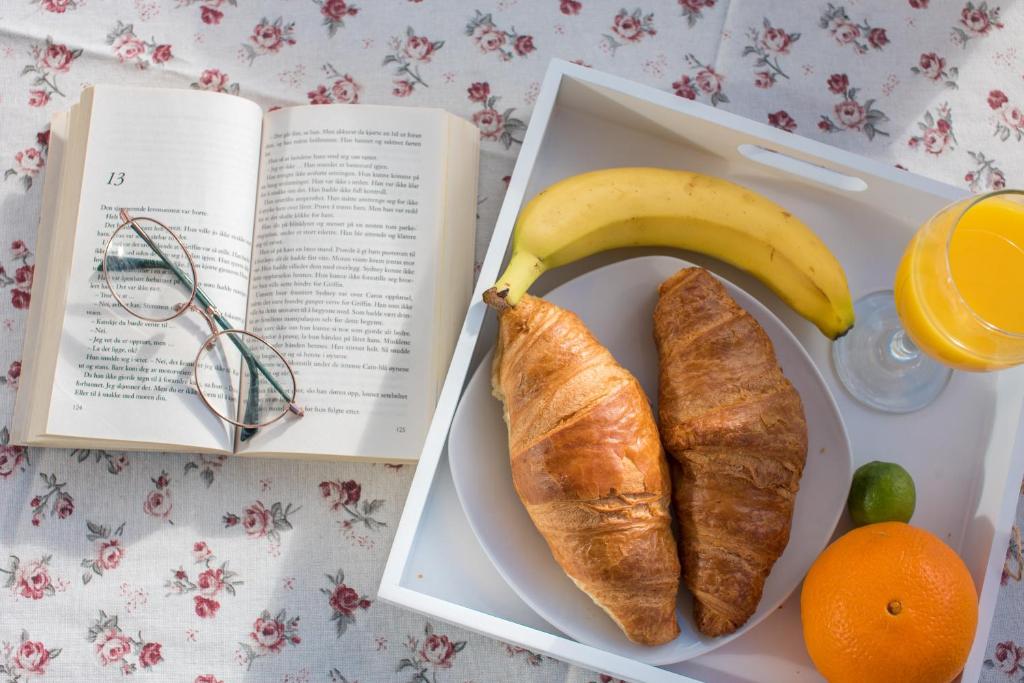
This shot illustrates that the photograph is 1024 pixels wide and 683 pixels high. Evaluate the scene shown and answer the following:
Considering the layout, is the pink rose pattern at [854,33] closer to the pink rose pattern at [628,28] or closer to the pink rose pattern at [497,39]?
the pink rose pattern at [628,28]

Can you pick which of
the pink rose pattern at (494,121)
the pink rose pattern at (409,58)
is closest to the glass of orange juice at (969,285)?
the pink rose pattern at (494,121)

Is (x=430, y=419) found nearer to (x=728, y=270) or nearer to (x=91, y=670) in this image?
(x=728, y=270)

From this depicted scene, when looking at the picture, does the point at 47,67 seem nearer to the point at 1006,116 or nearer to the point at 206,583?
the point at 206,583

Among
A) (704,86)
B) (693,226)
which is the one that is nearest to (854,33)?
(704,86)

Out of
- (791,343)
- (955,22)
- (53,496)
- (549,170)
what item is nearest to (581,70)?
(549,170)

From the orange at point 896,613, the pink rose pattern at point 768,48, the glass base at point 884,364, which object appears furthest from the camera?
the pink rose pattern at point 768,48
